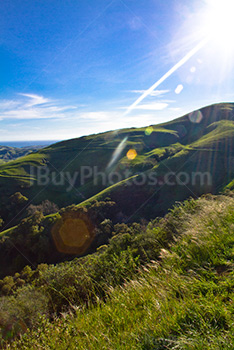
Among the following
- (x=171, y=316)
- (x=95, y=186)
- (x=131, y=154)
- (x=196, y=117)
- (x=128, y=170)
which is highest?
(x=196, y=117)

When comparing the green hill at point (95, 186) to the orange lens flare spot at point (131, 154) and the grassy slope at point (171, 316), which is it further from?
the grassy slope at point (171, 316)

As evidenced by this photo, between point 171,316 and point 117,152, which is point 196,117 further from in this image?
point 171,316

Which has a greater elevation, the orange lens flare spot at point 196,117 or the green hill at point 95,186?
the orange lens flare spot at point 196,117

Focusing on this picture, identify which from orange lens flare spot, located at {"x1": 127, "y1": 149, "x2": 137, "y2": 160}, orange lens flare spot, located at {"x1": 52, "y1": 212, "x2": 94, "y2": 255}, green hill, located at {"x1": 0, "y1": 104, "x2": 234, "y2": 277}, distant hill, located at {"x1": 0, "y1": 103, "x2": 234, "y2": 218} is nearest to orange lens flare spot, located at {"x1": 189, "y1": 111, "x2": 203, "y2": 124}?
distant hill, located at {"x1": 0, "y1": 103, "x2": 234, "y2": 218}

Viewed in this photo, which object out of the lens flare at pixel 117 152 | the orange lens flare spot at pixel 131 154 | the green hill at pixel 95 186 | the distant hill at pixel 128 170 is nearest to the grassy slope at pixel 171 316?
the green hill at pixel 95 186

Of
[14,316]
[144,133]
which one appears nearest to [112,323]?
[14,316]

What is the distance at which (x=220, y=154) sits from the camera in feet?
281

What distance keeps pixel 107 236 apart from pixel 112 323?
134ft

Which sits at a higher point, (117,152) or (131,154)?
(117,152)

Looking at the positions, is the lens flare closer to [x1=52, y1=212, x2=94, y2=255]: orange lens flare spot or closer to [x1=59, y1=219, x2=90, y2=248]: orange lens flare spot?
[x1=52, y1=212, x2=94, y2=255]: orange lens flare spot

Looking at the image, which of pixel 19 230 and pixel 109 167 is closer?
pixel 19 230

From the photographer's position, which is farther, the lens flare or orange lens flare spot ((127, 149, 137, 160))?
orange lens flare spot ((127, 149, 137, 160))

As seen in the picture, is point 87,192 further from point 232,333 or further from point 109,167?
point 232,333

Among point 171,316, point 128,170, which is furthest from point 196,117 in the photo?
point 171,316
